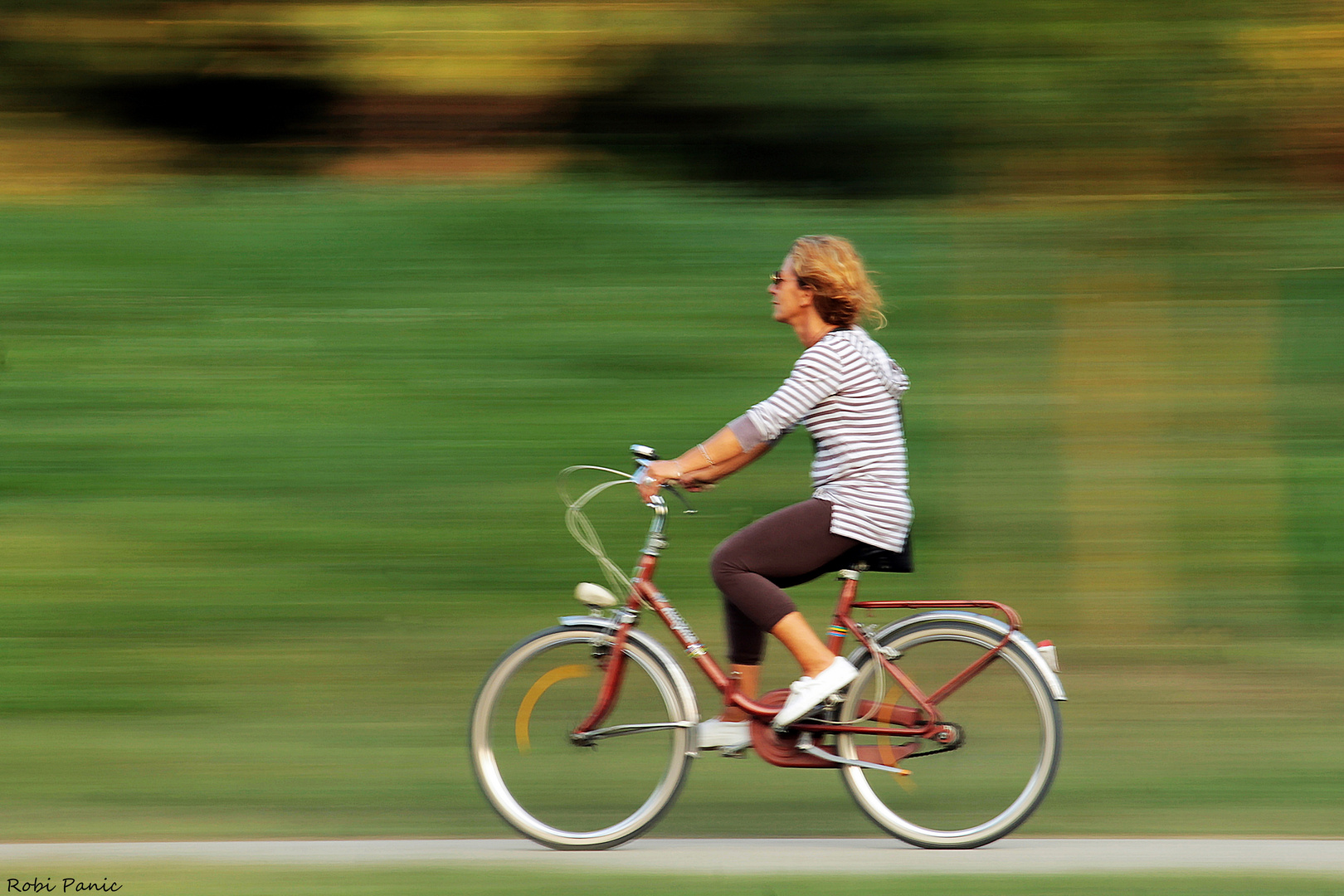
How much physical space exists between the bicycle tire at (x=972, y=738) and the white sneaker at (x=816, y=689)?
0.11 meters

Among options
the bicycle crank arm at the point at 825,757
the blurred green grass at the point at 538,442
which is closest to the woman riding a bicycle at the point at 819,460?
the bicycle crank arm at the point at 825,757

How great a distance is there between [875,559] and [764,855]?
90 cm

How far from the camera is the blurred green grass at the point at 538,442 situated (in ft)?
19.0

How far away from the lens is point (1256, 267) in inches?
283

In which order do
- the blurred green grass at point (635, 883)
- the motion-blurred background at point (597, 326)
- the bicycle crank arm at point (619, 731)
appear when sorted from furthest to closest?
the motion-blurred background at point (597, 326) → the bicycle crank arm at point (619, 731) → the blurred green grass at point (635, 883)

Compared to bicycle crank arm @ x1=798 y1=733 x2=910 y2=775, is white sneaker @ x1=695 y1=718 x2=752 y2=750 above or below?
above

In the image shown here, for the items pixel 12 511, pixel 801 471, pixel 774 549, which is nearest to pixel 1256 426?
pixel 801 471

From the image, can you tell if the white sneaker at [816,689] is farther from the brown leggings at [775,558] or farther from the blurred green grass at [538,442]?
the blurred green grass at [538,442]

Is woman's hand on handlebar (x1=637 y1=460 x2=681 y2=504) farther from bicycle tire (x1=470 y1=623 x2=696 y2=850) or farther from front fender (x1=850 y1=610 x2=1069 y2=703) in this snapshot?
front fender (x1=850 y1=610 x2=1069 y2=703)

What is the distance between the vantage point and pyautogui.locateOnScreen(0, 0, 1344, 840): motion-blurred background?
6105mm

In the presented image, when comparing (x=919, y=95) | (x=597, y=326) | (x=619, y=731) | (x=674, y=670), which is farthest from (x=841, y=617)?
(x=919, y=95)

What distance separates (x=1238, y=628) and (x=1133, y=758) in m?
1.49

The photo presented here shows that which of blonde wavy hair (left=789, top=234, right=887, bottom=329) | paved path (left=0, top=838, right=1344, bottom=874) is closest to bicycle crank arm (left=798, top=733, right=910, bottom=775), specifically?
paved path (left=0, top=838, right=1344, bottom=874)

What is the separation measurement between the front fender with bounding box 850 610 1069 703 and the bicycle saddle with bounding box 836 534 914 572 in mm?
163
